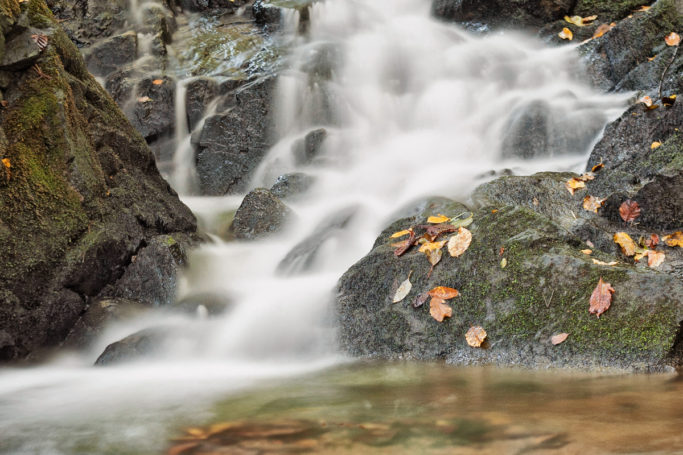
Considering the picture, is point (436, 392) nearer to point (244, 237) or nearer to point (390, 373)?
point (390, 373)

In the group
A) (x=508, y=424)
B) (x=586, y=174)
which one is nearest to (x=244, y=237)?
(x=586, y=174)

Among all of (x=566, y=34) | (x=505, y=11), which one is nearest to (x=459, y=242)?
(x=566, y=34)

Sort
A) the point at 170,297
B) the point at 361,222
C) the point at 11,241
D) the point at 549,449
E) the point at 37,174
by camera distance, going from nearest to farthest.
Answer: the point at 549,449 < the point at 11,241 < the point at 37,174 < the point at 170,297 < the point at 361,222

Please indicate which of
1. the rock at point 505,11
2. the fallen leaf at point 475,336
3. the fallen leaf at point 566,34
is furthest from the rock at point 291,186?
the rock at point 505,11

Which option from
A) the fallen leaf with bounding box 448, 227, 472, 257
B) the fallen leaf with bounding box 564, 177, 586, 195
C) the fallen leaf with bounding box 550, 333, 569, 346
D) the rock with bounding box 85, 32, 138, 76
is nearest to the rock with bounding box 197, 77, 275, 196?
the rock with bounding box 85, 32, 138, 76

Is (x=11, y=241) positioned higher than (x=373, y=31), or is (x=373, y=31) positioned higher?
(x=373, y=31)

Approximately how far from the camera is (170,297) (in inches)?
205

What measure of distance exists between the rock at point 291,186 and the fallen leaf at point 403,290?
4494mm

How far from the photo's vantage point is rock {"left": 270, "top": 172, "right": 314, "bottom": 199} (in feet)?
25.8

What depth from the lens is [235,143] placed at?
31.1 ft

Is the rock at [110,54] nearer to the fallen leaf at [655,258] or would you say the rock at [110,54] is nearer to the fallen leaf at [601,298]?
the fallen leaf at [655,258]

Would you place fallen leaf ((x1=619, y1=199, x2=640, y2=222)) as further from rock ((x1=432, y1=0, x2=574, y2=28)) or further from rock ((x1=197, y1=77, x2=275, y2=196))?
rock ((x1=432, y1=0, x2=574, y2=28))

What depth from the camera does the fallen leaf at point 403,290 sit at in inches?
139

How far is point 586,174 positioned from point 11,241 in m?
5.74
